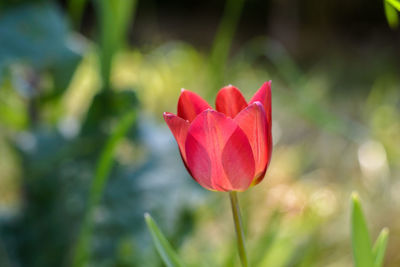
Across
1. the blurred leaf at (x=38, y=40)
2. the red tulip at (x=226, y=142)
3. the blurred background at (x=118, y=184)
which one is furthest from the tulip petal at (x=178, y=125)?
the blurred leaf at (x=38, y=40)

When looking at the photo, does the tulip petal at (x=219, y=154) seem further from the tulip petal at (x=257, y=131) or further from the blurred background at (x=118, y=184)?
the blurred background at (x=118, y=184)

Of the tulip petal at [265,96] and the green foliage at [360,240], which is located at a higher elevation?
the tulip petal at [265,96]

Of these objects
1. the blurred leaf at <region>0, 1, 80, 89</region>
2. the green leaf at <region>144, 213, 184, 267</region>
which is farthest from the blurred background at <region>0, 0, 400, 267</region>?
the green leaf at <region>144, 213, 184, 267</region>

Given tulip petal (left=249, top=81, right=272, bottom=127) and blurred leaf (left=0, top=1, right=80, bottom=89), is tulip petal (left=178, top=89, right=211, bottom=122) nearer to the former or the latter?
tulip petal (left=249, top=81, right=272, bottom=127)

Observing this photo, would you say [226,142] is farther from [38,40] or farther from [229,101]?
[38,40]

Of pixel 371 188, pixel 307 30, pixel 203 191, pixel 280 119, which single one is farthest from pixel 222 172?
pixel 307 30
